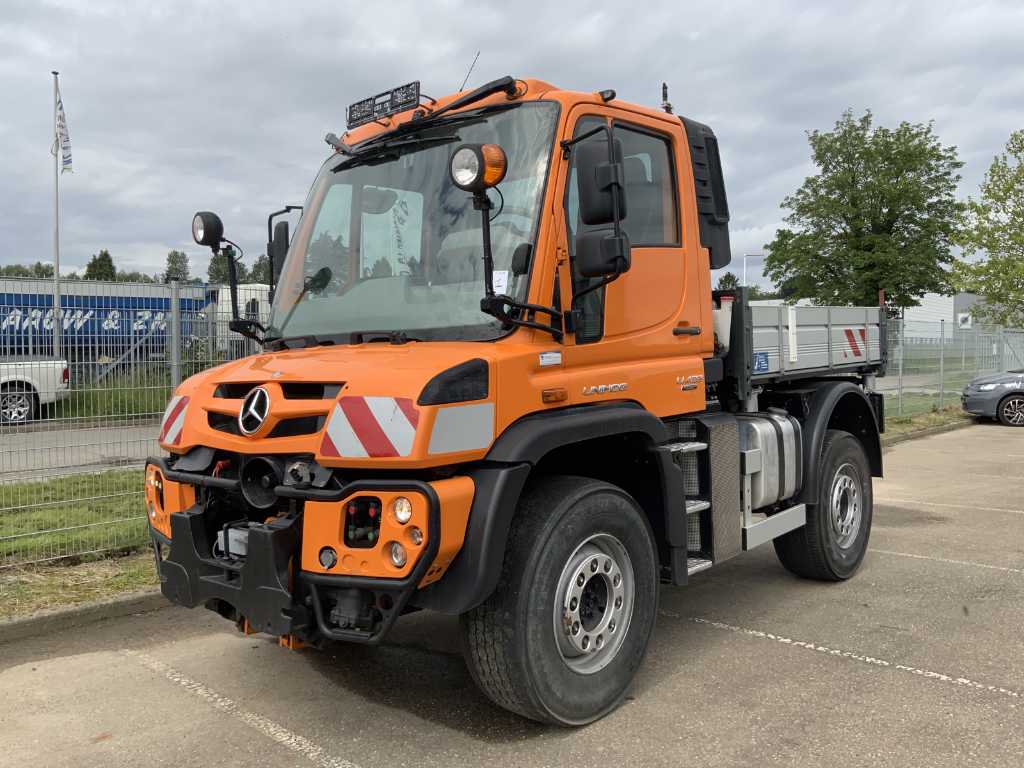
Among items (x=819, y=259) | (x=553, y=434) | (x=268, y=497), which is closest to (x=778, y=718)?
(x=553, y=434)

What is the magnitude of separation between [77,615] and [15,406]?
61.9 inches

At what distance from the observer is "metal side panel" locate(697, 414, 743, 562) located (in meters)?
4.62

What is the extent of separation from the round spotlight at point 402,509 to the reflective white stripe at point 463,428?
200 millimetres

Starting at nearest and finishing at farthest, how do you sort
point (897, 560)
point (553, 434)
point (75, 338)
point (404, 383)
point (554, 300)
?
1. point (404, 383)
2. point (553, 434)
3. point (554, 300)
4. point (75, 338)
5. point (897, 560)

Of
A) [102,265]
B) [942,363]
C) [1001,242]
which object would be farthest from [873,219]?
[102,265]

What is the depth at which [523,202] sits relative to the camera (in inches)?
149

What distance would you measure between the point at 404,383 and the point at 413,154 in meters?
1.53

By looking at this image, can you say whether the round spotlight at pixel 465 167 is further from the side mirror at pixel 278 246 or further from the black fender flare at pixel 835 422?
the black fender flare at pixel 835 422

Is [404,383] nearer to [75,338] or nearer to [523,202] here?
[523,202]

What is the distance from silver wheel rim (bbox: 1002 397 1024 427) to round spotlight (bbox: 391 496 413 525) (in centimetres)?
1771

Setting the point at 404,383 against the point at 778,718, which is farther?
the point at 778,718

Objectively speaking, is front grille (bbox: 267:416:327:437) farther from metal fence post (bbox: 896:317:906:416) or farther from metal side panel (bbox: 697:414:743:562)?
metal fence post (bbox: 896:317:906:416)

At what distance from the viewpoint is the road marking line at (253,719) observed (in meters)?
3.52

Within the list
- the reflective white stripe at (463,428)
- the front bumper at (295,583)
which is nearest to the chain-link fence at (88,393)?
the front bumper at (295,583)
